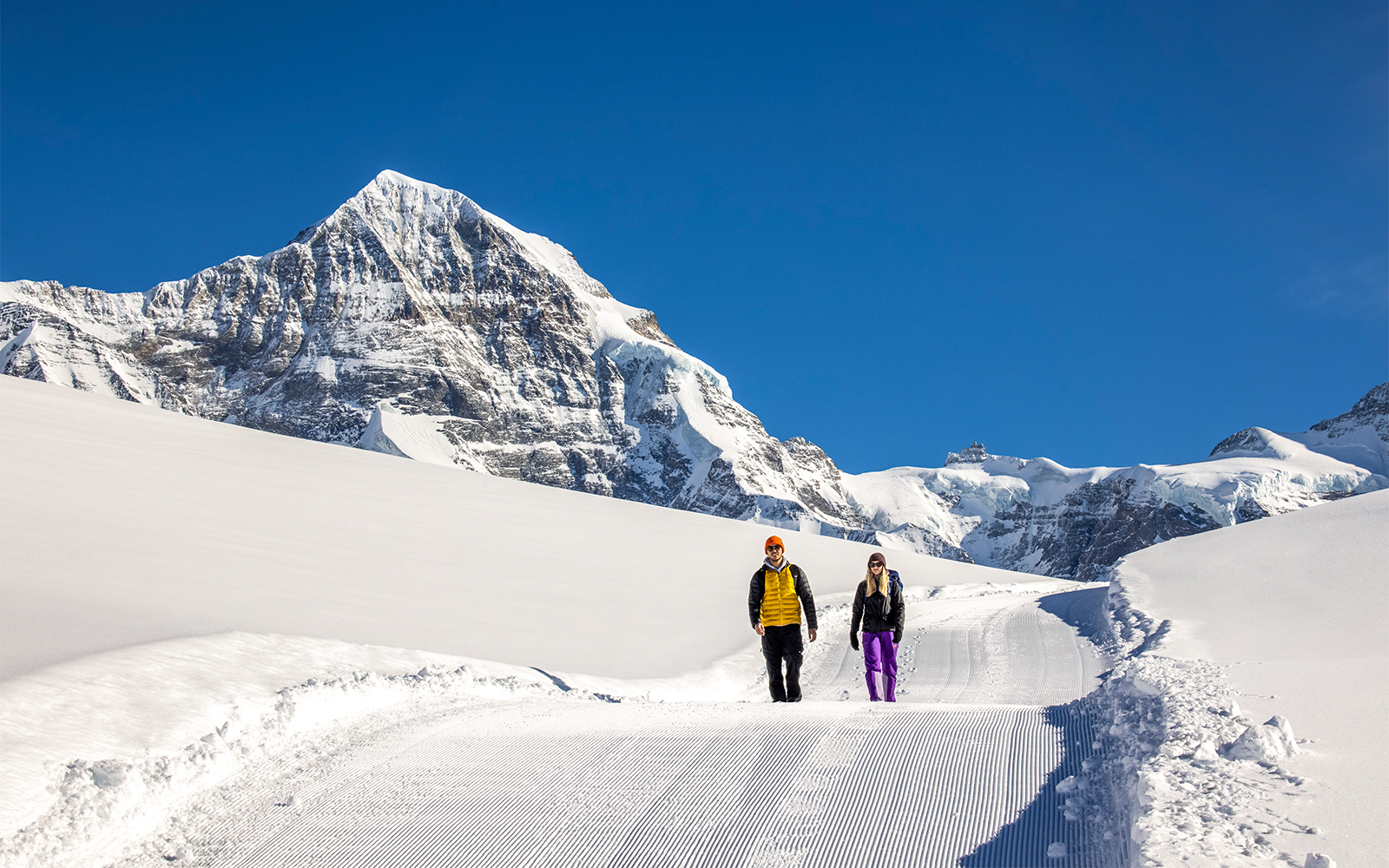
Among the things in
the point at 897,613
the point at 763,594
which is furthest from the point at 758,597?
the point at 897,613

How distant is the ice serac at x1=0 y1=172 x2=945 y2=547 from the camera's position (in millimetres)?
168500

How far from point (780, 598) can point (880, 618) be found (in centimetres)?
83

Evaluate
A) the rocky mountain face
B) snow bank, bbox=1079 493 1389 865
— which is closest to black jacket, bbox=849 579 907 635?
snow bank, bbox=1079 493 1389 865

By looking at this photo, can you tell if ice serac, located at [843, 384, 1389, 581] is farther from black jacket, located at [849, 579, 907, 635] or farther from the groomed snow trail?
the groomed snow trail

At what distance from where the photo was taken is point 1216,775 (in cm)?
316

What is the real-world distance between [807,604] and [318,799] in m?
3.92

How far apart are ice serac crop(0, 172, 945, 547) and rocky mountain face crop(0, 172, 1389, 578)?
40cm

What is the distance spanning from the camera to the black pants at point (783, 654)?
7.12 m

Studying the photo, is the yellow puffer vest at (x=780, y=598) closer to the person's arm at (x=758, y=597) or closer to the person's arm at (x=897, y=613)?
the person's arm at (x=758, y=597)

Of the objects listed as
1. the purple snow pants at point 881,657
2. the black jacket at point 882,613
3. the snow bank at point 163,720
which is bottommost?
the snow bank at point 163,720

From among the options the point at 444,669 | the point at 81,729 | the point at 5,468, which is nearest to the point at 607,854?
the point at 81,729

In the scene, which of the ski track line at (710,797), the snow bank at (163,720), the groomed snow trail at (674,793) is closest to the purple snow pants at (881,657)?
the groomed snow trail at (674,793)

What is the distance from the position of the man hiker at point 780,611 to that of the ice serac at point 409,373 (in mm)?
151404

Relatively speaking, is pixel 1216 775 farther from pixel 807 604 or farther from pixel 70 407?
pixel 70 407
